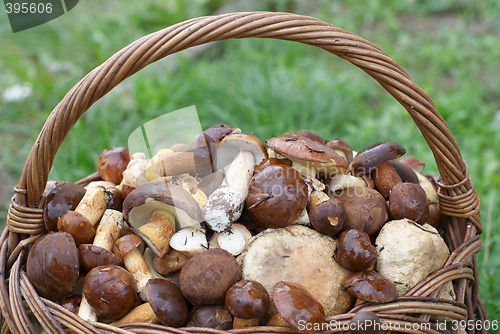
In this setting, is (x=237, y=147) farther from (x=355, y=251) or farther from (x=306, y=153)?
(x=355, y=251)

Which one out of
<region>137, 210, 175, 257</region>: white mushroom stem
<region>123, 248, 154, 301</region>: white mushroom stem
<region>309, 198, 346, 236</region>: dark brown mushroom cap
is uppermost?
<region>309, 198, 346, 236</region>: dark brown mushroom cap

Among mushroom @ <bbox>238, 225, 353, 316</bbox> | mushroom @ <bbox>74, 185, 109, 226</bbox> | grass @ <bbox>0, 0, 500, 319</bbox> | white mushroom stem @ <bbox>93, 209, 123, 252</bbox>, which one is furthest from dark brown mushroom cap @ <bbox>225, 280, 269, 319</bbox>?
grass @ <bbox>0, 0, 500, 319</bbox>

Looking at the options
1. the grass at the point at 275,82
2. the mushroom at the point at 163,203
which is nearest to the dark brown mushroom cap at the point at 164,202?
the mushroom at the point at 163,203

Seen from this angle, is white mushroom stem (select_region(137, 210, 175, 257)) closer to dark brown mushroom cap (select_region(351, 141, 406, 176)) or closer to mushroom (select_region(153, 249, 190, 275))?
mushroom (select_region(153, 249, 190, 275))

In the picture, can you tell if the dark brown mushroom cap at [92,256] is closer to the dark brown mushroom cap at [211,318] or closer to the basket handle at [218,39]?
the basket handle at [218,39]

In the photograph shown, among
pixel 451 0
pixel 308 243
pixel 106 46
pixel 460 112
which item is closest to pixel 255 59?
pixel 106 46

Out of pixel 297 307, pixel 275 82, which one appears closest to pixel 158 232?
pixel 297 307
